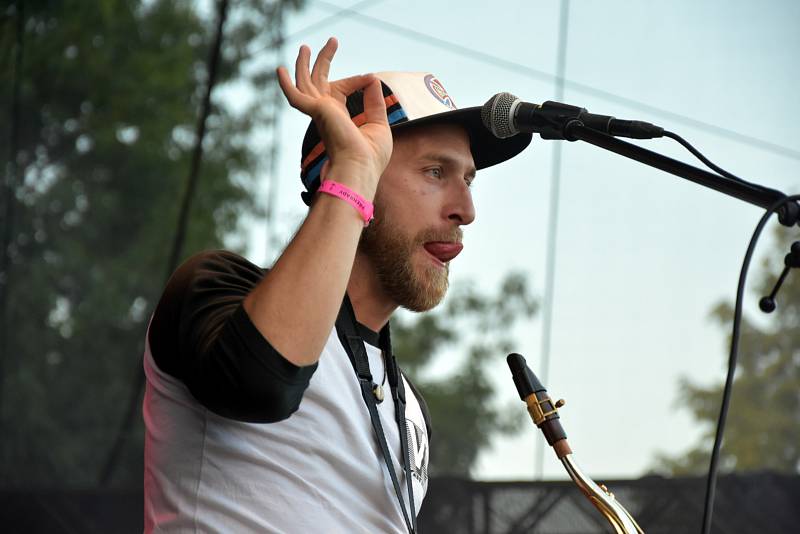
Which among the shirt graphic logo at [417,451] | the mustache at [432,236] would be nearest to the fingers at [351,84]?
the mustache at [432,236]

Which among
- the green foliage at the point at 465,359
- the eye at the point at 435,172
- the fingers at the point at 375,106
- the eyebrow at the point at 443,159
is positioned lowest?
the fingers at the point at 375,106

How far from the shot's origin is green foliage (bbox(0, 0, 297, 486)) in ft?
27.0

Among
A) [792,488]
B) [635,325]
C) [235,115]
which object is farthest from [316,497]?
[235,115]

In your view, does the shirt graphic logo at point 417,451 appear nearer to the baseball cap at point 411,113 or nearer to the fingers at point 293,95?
the baseball cap at point 411,113

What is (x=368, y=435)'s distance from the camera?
169 cm

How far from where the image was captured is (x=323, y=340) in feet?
4.26

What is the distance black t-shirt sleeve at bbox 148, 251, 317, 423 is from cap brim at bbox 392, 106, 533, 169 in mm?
582

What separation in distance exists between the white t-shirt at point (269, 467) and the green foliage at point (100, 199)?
633 cm

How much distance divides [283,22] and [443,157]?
444 centimetres

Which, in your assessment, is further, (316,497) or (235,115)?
(235,115)

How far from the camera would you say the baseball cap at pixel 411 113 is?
1.96 metres

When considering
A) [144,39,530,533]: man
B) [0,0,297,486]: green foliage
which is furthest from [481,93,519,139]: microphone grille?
[0,0,297,486]: green foliage

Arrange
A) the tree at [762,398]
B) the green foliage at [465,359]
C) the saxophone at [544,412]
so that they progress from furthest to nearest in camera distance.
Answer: the green foliage at [465,359]
the tree at [762,398]
the saxophone at [544,412]

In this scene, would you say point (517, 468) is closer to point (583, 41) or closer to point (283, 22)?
point (583, 41)
